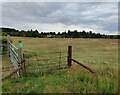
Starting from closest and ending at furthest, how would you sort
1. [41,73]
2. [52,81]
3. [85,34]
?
[52,81] → [41,73] → [85,34]

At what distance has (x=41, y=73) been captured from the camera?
11016 millimetres

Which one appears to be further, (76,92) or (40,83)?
(40,83)

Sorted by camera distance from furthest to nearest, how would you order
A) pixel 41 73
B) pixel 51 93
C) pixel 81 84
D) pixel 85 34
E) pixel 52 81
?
pixel 85 34, pixel 41 73, pixel 52 81, pixel 81 84, pixel 51 93

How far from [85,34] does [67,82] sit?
78.1 meters

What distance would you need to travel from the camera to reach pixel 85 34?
86375 millimetres

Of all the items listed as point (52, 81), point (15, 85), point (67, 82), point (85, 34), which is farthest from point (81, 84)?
point (85, 34)

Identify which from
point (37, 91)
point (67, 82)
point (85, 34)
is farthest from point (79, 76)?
point (85, 34)

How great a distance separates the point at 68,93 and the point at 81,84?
0.93 metres

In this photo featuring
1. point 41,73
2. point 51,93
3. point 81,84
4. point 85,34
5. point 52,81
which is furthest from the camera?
point 85,34

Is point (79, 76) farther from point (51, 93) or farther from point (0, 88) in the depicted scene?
point (0, 88)

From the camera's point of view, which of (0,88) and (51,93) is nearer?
(51,93)

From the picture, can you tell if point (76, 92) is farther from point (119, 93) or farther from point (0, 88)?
point (0, 88)

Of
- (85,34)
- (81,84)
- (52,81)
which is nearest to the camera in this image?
(81,84)

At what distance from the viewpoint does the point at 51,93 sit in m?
7.72
